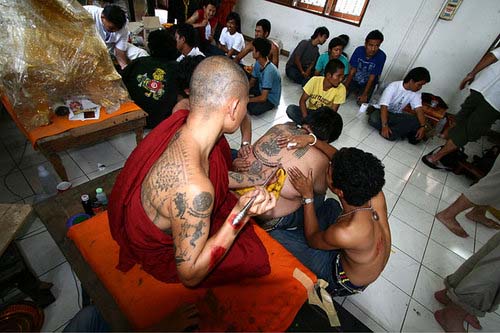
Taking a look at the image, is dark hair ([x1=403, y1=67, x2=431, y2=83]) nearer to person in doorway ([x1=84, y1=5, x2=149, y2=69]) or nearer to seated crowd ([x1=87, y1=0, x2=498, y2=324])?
seated crowd ([x1=87, y1=0, x2=498, y2=324])

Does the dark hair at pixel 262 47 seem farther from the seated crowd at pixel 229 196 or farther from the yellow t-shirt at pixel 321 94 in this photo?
the seated crowd at pixel 229 196

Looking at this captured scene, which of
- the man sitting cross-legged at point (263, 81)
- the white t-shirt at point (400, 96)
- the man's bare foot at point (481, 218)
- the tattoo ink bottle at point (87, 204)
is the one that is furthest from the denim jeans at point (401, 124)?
the tattoo ink bottle at point (87, 204)

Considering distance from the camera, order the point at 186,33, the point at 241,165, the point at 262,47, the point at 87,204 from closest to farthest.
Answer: the point at 87,204
the point at 241,165
the point at 186,33
the point at 262,47

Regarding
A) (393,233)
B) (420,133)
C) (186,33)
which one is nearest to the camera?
(393,233)

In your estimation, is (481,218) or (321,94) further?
(321,94)

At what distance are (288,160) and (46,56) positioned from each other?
6.29 feet

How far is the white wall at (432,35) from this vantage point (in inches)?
167

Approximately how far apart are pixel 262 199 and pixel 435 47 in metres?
5.69

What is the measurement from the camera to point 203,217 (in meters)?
0.88

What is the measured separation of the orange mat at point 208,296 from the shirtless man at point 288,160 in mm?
533

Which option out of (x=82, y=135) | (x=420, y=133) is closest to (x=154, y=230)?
(x=82, y=135)

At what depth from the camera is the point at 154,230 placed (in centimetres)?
102

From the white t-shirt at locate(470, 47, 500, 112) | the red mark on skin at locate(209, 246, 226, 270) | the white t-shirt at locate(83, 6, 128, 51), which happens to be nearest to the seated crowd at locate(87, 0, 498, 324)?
the red mark on skin at locate(209, 246, 226, 270)

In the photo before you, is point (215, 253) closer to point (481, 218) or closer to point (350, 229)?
point (350, 229)
